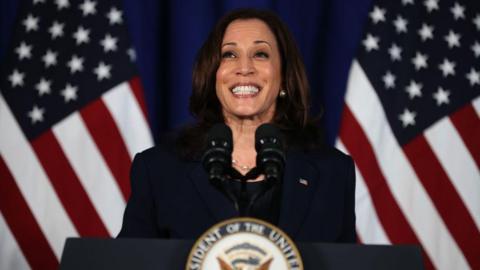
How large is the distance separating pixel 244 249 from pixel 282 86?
1194 millimetres

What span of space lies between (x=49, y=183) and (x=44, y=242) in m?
0.23

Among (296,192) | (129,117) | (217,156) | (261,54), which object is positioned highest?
(129,117)

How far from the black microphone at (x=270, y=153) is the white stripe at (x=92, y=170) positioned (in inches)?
61.4

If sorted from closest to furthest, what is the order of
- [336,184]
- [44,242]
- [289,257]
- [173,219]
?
[289,257] < [173,219] < [336,184] < [44,242]

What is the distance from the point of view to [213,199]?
5.56ft

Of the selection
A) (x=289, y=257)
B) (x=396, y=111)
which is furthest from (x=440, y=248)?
(x=289, y=257)

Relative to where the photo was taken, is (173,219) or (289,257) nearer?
(289,257)

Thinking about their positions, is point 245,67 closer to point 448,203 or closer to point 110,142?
point 110,142

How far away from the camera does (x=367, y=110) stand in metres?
2.75

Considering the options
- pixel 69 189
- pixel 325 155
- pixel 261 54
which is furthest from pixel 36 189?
pixel 325 155

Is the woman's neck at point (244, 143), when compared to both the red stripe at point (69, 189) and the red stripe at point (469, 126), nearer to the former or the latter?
the red stripe at point (69, 189)

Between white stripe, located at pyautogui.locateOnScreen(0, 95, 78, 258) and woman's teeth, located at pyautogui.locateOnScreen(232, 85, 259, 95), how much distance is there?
1.04m

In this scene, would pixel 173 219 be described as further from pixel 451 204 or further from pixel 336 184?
pixel 451 204

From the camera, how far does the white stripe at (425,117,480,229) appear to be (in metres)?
2.72
